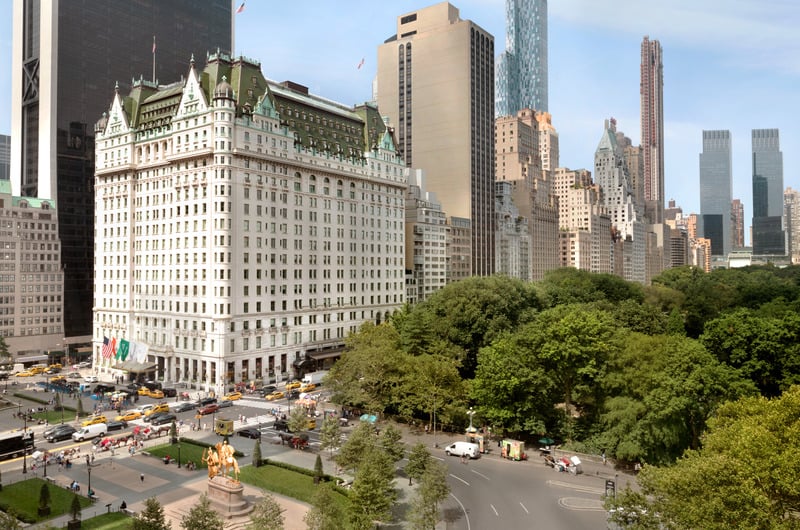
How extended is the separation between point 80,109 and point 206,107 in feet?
201

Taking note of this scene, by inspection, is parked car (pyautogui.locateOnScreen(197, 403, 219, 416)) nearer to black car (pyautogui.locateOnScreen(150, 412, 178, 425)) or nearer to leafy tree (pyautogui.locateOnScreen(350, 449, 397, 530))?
black car (pyautogui.locateOnScreen(150, 412, 178, 425))

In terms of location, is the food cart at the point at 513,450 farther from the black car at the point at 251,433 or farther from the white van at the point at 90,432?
the white van at the point at 90,432

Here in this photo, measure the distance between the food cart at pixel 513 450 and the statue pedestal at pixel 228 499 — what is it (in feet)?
101

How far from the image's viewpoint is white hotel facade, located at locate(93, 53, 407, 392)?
11169cm

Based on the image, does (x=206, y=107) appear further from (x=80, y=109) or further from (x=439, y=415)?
(x=439, y=415)

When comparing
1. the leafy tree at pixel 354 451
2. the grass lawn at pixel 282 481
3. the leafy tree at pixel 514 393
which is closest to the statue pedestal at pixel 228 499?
the grass lawn at pixel 282 481

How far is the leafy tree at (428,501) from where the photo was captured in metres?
46.3

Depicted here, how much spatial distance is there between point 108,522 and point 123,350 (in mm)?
77253

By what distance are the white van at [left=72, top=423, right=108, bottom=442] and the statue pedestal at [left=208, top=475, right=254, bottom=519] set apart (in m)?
33.4

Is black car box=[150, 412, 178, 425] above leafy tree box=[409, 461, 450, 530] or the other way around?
the other way around

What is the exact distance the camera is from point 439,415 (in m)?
78.8

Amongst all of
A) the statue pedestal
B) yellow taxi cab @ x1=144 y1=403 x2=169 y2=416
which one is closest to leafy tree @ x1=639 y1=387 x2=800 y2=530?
the statue pedestal

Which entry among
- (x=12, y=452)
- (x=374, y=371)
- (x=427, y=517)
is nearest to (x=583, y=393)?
(x=374, y=371)

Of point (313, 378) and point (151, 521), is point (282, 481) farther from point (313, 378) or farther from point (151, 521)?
point (313, 378)
